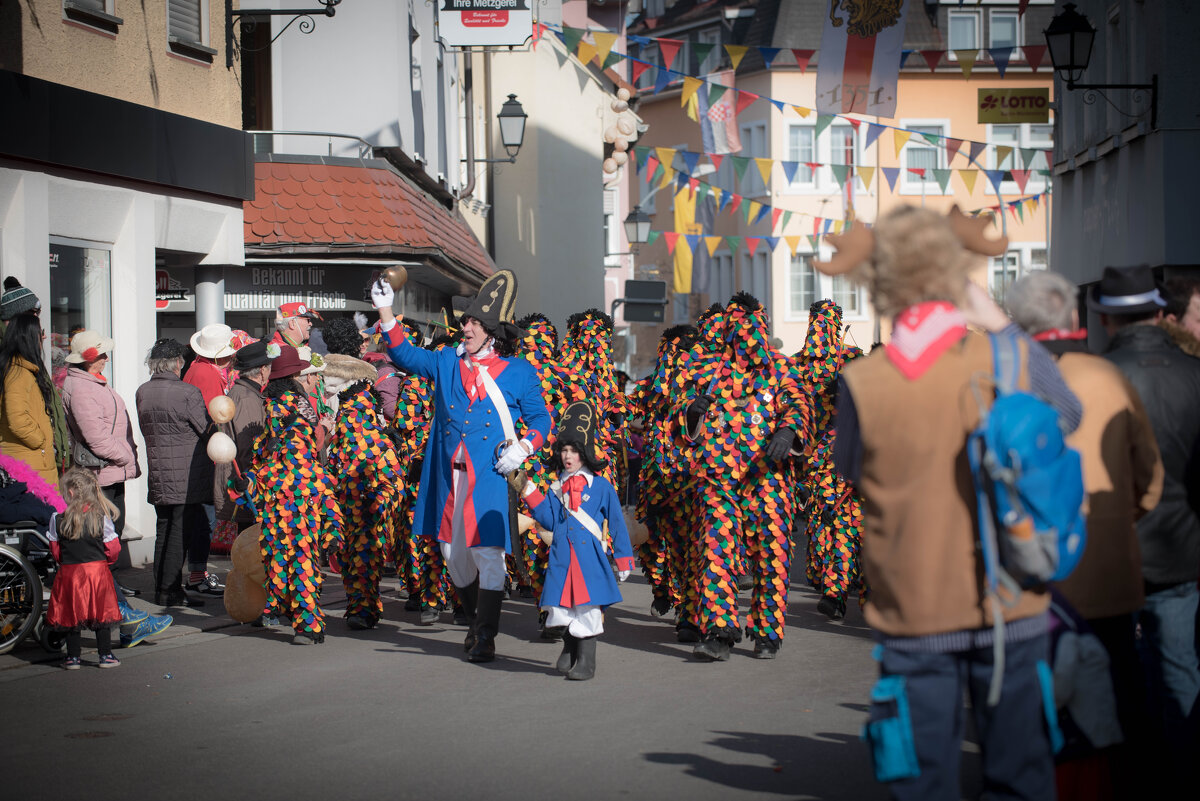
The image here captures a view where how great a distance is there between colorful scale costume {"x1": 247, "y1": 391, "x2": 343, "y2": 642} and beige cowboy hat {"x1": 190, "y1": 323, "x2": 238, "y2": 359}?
2.76 metres

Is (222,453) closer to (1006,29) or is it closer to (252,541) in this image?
(252,541)

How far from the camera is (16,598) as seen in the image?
8398mm

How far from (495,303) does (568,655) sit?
85.6 inches

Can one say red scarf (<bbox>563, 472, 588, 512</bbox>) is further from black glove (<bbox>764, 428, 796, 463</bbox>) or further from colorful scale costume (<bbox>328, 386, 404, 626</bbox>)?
colorful scale costume (<bbox>328, 386, 404, 626</bbox>)

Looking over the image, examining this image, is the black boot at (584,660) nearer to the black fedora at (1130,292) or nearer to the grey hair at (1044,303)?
the black fedora at (1130,292)

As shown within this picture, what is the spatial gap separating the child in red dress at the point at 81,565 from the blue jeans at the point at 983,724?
5592mm

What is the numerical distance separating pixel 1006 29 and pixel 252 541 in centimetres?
4270

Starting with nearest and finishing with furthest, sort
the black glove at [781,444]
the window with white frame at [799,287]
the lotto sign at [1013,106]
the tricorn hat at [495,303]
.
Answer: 1. the black glove at [781,444]
2. the tricorn hat at [495,303]
3. the lotto sign at [1013,106]
4. the window with white frame at [799,287]

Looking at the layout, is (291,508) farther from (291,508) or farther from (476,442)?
(476,442)

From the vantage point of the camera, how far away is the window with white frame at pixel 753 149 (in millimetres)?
47094

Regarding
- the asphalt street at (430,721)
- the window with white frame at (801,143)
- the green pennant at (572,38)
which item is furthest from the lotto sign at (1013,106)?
the window with white frame at (801,143)

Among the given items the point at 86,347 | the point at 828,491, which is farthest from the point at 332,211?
the point at 828,491

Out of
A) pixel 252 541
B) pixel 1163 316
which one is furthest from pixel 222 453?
pixel 1163 316

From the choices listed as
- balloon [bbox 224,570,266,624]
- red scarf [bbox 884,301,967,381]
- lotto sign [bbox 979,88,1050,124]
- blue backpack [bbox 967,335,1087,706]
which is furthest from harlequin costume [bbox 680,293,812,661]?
lotto sign [bbox 979,88,1050,124]
